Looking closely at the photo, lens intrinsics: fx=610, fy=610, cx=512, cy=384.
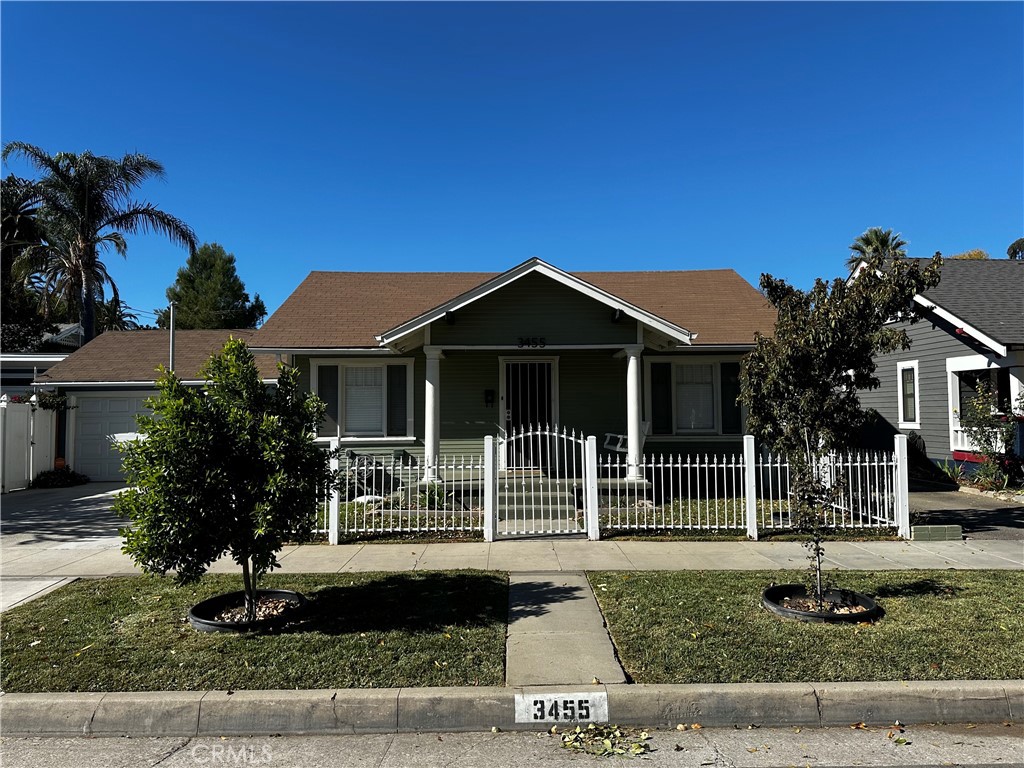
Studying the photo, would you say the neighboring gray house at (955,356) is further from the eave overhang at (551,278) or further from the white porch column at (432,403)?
the white porch column at (432,403)

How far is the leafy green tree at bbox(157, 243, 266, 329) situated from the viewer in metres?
33.1

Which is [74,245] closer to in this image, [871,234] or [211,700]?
[211,700]

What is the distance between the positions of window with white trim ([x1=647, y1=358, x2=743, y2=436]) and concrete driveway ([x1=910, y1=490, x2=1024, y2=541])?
3.88 m

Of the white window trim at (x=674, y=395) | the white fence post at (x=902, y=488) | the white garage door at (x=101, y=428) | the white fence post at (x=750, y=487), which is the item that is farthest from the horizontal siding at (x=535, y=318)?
the white garage door at (x=101, y=428)

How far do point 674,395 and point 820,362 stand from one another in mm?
8486

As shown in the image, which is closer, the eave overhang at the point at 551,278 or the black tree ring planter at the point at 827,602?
the black tree ring planter at the point at 827,602

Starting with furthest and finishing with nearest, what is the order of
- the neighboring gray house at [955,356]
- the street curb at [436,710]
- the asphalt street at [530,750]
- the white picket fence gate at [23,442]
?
1. the white picket fence gate at [23,442]
2. the neighboring gray house at [955,356]
3. the street curb at [436,710]
4. the asphalt street at [530,750]

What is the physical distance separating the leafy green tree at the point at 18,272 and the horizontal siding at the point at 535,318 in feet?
63.8

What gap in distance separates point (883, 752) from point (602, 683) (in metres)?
1.72

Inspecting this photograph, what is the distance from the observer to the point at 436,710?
4.03 meters

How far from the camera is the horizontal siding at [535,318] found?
1198 centimetres

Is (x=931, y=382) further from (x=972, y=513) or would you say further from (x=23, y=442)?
(x=23, y=442)

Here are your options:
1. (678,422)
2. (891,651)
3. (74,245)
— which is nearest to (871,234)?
(678,422)

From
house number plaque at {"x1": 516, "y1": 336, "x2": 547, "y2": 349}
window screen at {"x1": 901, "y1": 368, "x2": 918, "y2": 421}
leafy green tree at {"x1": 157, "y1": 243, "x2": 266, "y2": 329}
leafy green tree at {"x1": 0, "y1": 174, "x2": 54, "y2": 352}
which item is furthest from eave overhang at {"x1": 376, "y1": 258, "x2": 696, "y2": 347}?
leafy green tree at {"x1": 157, "y1": 243, "x2": 266, "y2": 329}
